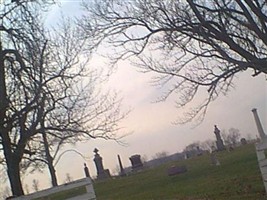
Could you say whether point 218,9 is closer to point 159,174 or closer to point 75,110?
point 75,110

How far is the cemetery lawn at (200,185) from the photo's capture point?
16.1 meters

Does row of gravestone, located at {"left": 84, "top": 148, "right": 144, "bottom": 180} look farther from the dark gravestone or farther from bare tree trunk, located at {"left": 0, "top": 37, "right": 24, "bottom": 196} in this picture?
bare tree trunk, located at {"left": 0, "top": 37, "right": 24, "bottom": 196}

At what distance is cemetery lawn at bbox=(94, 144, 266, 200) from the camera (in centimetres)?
1614

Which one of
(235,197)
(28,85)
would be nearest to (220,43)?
(235,197)

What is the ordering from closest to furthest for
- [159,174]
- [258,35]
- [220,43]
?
[258,35] → [220,43] → [159,174]

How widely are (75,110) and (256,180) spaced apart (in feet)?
19.4

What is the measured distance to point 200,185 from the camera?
63.5 ft

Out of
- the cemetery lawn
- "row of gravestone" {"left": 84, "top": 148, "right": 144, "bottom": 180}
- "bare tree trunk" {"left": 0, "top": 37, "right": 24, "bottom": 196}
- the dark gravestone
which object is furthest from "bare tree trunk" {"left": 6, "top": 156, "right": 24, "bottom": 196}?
"row of gravestone" {"left": 84, "top": 148, "right": 144, "bottom": 180}

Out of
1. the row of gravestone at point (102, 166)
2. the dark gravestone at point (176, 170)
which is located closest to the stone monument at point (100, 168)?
the row of gravestone at point (102, 166)

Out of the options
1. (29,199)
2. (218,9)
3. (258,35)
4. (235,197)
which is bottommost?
(235,197)

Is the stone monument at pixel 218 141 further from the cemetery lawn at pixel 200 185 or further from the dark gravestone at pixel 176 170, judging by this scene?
the dark gravestone at pixel 176 170

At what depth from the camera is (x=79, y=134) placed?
53.7ft

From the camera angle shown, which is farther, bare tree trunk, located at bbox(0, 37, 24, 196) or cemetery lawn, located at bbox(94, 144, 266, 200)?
cemetery lawn, located at bbox(94, 144, 266, 200)

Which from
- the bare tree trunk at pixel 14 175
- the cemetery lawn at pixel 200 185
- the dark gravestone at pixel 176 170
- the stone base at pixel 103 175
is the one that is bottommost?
the cemetery lawn at pixel 200 185
